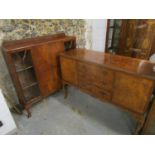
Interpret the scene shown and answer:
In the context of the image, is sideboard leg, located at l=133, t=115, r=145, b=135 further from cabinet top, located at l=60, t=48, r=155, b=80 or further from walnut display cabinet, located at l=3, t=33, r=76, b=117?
walnut display cabinet, located at l=3, t=33, r=76, b=117

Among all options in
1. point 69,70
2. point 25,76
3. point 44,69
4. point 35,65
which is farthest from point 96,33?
point 25,76

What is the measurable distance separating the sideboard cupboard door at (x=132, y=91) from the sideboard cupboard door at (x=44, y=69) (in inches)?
40.7

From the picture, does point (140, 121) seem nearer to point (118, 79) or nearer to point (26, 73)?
point (118, 79)

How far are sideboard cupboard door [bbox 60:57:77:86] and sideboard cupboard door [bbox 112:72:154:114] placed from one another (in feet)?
2.10

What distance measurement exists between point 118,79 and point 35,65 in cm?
113

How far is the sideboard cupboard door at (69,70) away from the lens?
1757 millimetres

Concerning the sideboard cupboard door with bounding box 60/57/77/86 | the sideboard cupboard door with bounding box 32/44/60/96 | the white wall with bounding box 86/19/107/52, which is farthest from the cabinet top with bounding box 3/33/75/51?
the white wall with bounding box 86/19/107/52

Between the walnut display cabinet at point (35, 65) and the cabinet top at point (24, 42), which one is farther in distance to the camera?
the walnut display cabinet at point (35, 65)

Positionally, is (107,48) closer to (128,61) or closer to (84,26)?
(84,26)

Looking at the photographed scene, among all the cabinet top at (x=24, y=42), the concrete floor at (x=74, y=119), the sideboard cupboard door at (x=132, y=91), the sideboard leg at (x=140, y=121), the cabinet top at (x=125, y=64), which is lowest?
the concrete floor at (x=74, y=119)

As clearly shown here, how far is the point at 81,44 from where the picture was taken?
272 cm

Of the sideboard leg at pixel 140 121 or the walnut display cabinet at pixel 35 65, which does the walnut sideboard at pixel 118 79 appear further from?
the walnut display cabinet at pixel 35 65

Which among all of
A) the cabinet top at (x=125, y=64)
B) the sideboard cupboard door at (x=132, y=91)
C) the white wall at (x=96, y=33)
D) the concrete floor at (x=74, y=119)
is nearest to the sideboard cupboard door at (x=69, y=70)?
the cabinet top at (x=125, y=64)

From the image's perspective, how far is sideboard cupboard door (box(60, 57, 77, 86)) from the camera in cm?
176
